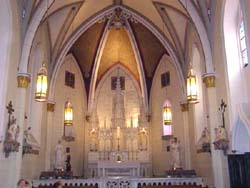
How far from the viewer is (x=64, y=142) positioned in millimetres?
22344

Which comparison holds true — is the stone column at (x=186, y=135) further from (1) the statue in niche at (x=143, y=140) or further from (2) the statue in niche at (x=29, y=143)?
(2) the statue in niche at (x=29, y=143)

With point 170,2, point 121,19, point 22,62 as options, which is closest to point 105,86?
point 121,19

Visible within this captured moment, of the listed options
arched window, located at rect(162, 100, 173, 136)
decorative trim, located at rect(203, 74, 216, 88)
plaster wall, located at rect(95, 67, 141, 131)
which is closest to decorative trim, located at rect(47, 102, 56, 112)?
plaster wall, located at rect(95, 67, 141, 131)

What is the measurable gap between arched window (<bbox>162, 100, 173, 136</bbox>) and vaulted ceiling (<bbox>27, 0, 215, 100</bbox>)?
8.23 feet

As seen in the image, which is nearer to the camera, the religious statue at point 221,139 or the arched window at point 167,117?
the religious statue at point 221,139

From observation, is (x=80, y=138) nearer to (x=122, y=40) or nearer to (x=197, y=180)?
(x=122, y=40)

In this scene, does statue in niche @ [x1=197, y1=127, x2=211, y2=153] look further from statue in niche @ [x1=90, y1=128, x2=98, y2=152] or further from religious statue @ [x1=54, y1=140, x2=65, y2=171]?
statue in niche @ [x1=90, y1=128, x2=98, y2=152]

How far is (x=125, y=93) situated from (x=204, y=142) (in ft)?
34.9

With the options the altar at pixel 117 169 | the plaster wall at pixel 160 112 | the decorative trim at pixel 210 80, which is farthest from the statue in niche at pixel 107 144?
the decorative trim at pixel 210 80

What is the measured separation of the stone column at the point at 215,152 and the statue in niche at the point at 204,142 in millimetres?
1323

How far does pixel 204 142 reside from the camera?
16656mm

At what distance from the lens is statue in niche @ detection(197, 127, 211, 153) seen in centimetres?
1598

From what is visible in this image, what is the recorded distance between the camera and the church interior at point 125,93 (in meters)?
13.9

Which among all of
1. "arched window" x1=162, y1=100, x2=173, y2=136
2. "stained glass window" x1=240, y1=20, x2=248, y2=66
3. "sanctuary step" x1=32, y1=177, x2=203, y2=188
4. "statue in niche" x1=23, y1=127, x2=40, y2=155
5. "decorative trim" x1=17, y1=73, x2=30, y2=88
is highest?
"stained glass window" x1=240, y1=20, x2=248, y2=66
